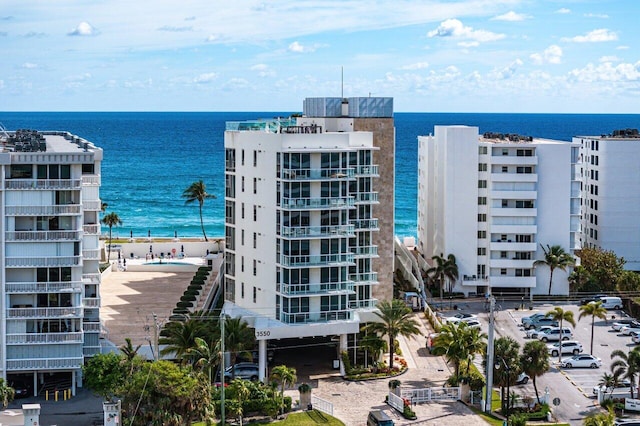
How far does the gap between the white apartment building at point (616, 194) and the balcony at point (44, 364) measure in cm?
6458

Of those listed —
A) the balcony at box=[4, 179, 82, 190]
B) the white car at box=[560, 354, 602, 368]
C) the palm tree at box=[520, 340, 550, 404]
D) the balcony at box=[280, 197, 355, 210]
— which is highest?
the balcony at box=[4, 179, 82, 190]

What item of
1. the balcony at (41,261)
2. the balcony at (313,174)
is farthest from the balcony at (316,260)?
the balcony at (41,261)

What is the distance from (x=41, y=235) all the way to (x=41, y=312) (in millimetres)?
4915

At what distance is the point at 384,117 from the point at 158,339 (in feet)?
78.9

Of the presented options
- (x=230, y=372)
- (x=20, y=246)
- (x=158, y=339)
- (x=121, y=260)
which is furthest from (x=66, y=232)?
(x=121, y=260)

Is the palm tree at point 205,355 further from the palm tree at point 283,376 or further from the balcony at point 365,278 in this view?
the balcony at point 365,278

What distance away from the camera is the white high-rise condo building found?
75625 mm

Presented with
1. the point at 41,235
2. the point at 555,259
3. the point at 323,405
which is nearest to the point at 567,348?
the point at 555,259

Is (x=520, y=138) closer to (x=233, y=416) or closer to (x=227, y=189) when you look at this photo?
(x=227, y=189)

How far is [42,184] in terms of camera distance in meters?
69.8

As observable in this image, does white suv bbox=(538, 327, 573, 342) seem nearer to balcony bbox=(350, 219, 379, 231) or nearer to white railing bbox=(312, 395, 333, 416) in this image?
balcony bbox=(350, 219, 379, 231)

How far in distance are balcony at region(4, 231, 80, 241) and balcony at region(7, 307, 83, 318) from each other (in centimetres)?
446

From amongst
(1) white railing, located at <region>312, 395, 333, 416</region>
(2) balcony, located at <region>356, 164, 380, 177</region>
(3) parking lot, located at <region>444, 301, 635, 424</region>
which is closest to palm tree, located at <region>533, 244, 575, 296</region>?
(3) parking lot, located at <region>444, 301, 635, 424</region>

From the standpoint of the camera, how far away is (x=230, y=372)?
74.7 metres
